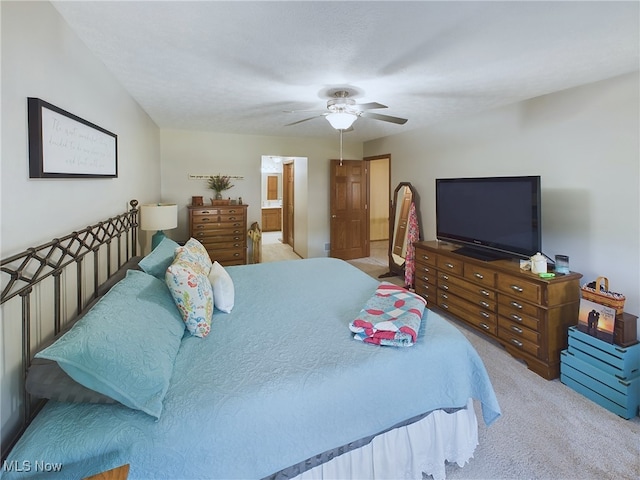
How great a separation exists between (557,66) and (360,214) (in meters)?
4.28

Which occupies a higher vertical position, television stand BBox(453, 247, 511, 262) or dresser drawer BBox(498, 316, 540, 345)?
television stand BBox(453, 247, 511, 262)

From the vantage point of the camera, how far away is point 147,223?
3.15 metres

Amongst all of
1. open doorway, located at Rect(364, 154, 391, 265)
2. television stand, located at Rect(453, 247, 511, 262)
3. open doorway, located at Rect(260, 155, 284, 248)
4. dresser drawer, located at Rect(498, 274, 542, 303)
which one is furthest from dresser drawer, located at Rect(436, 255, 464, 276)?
open doorway, located at Rect(260, 155, 284, 248)

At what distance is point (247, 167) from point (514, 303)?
4.54 metres

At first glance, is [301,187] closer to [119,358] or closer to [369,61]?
[369,61]

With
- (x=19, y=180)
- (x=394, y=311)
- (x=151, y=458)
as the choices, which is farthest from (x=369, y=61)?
(x=151, y=458)

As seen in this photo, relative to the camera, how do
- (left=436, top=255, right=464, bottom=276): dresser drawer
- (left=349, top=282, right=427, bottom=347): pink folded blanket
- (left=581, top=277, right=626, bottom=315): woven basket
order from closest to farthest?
(left=349, top=282, right=427, bottom=347): pink folded blanket < (left=581, top=277, right=626, bottom=315): woven basket < (left=436, top=255, right=464, bottom=276): dresser drawer

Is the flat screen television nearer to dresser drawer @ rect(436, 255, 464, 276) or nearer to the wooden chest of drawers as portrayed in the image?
dresser drawer @ rect(436, 255, 464, 276)

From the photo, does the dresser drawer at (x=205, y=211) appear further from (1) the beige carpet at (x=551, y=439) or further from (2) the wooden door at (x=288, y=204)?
(1) the beige carpet at (x=551, y=439)

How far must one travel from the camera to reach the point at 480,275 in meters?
3.12

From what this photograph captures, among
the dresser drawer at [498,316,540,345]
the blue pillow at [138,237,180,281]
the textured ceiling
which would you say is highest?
the textured ceiling

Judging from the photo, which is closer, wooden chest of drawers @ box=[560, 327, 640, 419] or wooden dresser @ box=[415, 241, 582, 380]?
wooden chest of drawers @ box=[560, 327, 640, 419]

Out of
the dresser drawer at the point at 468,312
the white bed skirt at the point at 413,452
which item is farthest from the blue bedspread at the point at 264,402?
the dresser drawer at the point at 468,312

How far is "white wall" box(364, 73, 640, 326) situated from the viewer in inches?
99.2
